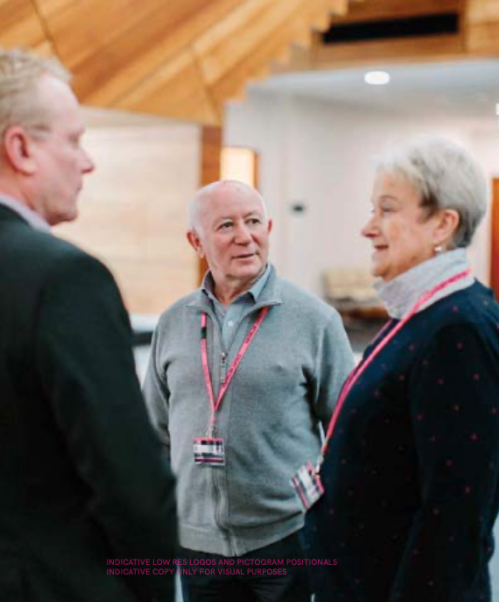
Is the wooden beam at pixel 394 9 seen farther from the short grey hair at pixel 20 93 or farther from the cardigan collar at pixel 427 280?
the short grey hair at pixel 20 93

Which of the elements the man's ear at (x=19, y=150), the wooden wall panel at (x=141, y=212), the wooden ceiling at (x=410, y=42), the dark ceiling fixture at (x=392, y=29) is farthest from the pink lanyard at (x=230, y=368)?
the dark ceiling fixture at (x=392, y=29)

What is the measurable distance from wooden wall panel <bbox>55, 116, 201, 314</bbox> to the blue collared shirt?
817cm

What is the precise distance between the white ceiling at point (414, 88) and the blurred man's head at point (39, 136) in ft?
34.4

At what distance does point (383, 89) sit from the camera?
13.5 metres

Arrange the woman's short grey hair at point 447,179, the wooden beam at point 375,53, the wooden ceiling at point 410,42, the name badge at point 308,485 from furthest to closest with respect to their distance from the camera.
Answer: the wooden beam at point 375,53 < the wooden ceiling at point 410,42 < the name badge at point 308,485 < the woman's short grey hair at point 447,179

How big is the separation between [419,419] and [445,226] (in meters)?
0.37

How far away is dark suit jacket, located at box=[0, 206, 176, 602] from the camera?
1.22m

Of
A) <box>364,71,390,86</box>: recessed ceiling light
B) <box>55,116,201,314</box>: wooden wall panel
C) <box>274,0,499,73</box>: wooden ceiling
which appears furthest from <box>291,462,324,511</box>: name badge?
<box>364,71,390,86</box>: recessed ceiling light

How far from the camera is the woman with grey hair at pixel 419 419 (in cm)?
153

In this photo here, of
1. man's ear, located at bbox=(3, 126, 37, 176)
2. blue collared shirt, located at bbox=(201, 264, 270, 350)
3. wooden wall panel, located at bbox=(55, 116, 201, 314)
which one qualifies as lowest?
wooden wall panel, located at bbox=(55, 116, 201, 314)

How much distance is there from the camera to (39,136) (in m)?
1.33

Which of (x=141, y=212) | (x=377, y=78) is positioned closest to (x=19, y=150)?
(x=141, y=212)

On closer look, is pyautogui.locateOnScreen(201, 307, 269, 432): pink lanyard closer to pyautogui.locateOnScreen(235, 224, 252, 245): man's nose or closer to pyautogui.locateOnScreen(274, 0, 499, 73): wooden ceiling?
pyautogui.locateOnScreen(235, 224, 252, 245): man's nose

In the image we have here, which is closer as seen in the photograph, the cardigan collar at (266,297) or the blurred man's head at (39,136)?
the blurred man's head at (39,136)
